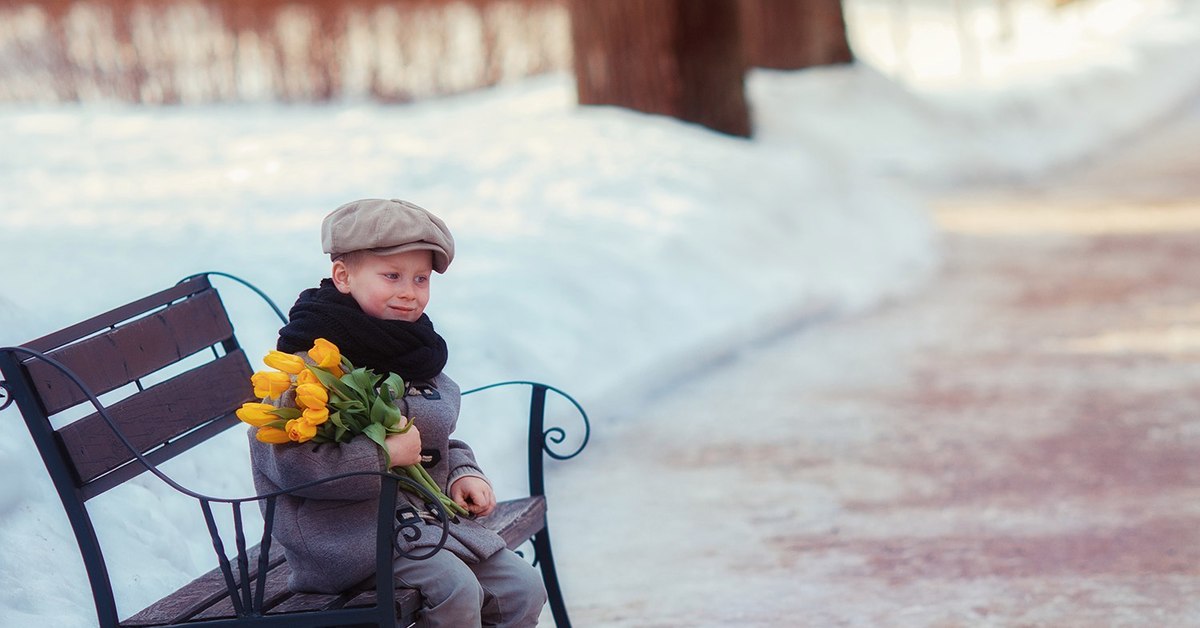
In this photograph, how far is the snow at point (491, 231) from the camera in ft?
13.6

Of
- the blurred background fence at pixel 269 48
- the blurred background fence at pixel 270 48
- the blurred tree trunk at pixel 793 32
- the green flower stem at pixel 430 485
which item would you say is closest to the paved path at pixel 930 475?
the green flower stem at pixel 430 485

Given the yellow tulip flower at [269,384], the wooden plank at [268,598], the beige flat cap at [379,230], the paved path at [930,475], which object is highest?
the beige flat cap at [379,230]

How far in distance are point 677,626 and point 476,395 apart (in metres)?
1.57

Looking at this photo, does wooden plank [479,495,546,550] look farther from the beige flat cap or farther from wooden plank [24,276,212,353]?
wooden plank [24,276,212,353]

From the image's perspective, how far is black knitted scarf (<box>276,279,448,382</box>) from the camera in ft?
9.43

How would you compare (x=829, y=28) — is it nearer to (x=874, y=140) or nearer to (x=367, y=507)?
(x=874, y=140)

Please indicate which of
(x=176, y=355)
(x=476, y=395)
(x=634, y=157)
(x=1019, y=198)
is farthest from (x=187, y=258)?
(x=1019, y=198)

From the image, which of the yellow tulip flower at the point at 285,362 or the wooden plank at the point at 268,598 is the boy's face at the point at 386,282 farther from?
the wooden plank at the point at 268,598

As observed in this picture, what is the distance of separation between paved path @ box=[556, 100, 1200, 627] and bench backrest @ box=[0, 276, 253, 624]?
4.08 feet

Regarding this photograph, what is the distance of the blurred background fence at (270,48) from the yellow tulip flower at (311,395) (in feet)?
26.1

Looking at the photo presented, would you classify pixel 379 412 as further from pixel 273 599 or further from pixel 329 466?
pixel 273 599

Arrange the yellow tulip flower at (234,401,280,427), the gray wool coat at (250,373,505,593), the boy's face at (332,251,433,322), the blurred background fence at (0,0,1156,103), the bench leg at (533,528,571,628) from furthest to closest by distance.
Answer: the blurred background fence at (0,0,1156,103) → the bench leg at (533,528,571,628) → the boy's face at (332,251,433,322) → the gray wool coat at (250,373,505,593) → the yellow tulip flower at (234,401,280,427)

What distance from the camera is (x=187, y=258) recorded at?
17.9 ft

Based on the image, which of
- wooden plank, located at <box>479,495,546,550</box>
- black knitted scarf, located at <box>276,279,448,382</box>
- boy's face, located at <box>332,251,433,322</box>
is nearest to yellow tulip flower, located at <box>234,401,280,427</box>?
black knitted scarf, located at <box>276,279,448,382</box>
